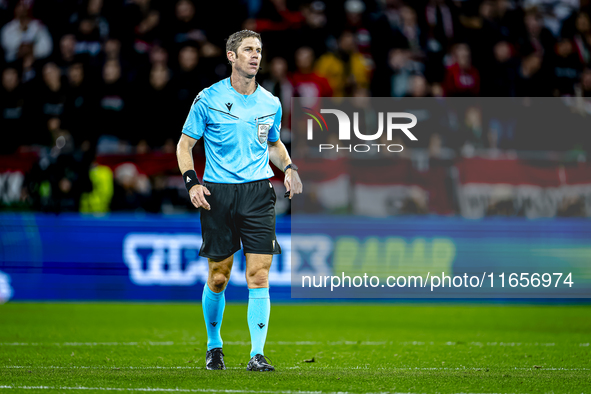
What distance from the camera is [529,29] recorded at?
46.1ft

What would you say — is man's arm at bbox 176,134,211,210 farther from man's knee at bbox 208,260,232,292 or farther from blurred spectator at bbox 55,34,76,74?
blurred spectator at bbox 55,34,76,74

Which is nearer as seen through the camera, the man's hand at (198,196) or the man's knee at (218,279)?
the man's hand at (198,196)

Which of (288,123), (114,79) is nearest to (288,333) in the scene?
(288,123)

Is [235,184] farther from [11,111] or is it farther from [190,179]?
[11,111]

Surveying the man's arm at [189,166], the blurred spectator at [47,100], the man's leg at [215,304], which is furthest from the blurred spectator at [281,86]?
the man's leg at [215,304]

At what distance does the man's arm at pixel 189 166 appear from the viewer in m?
5.60

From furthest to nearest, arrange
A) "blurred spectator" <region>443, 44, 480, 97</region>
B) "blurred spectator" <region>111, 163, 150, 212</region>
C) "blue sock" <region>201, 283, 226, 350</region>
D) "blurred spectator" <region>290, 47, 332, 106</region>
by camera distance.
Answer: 1. "blurred spectator" <region>443, 44, 480, 97</region>
2. "blurred spectator" <region>290, 47, 332, 106</region>
3. "blurred spectator" <region>111, 163, 150, 212</region>
4. "blue sock" <region>201, 283, 226, 350</region>

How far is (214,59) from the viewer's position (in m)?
12.5

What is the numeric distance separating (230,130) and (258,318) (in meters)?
1.36

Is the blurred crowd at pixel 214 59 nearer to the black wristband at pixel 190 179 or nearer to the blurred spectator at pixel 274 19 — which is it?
the blurred spectator at pixel 274 19

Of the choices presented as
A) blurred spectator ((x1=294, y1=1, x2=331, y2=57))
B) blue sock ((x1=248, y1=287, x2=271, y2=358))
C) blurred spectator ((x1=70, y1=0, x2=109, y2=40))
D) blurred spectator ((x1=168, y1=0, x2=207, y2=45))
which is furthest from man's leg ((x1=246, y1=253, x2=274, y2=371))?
blurred spectator ((x1=70, y1=0, x2=109, y2=40))

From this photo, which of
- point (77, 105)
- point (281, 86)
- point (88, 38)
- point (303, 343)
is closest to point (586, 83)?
point (281, 86)

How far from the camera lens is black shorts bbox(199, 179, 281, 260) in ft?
18.9

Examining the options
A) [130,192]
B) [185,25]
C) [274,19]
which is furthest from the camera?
[274,19]
